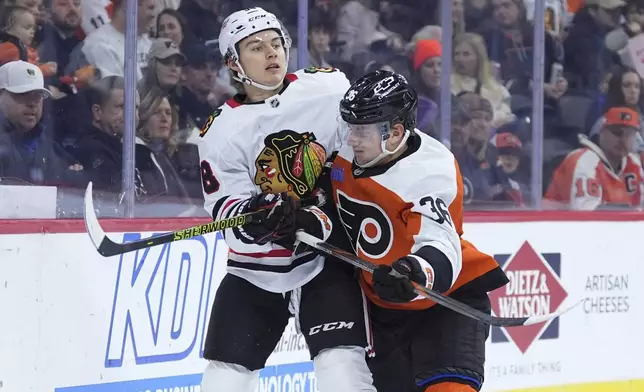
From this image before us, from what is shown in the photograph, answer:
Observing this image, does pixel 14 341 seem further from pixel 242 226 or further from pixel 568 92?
pixel 568 92

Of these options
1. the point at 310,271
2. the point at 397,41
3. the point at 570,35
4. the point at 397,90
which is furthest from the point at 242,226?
the point at 570,35

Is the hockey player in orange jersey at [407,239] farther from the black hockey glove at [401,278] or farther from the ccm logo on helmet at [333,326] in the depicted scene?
the ccm logo on helmet at [333,326]

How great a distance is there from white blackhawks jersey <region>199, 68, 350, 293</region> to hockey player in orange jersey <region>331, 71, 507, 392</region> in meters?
0.09

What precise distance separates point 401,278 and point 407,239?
0.66 ft

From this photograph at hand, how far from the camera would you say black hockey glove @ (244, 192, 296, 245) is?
113 inches

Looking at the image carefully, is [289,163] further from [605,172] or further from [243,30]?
[605,172]

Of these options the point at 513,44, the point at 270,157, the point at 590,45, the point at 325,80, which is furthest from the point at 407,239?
the point at 590,45

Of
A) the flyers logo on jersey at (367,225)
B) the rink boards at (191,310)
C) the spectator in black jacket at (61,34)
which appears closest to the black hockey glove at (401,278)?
the flyers logo on jersey at (367,225)

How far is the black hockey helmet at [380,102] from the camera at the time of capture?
2869 millimetres

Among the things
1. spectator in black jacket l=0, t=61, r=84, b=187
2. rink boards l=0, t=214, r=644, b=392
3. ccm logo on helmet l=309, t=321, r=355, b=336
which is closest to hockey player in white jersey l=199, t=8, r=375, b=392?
ccm logo on helmet l=309, t=321, r=355, b=336

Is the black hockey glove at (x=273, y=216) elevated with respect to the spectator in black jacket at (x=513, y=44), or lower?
lower

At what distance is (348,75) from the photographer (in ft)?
15.5

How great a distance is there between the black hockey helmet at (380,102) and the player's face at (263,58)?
0.24m

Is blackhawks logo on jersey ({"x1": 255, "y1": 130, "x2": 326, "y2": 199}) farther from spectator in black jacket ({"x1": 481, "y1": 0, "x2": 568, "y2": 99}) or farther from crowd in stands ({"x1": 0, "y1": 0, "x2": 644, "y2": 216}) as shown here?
spectator in black jacket ({"x1": 481, "y1": 0, "x2": 568, "y2": 99})
